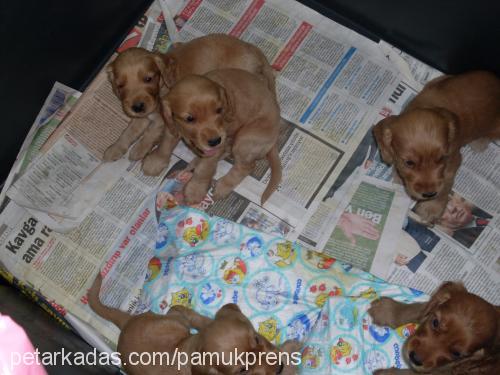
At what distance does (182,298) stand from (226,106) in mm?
991

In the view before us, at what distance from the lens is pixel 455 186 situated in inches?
113

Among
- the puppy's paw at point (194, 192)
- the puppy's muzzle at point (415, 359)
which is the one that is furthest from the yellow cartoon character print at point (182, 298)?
the puppy's muzzle at point (415, 359)

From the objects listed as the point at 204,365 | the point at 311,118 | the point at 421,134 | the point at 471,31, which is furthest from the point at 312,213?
the point at 471,31

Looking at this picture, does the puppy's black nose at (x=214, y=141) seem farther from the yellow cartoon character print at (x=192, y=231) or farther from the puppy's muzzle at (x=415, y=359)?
the puppy's muzzle at (x=415, y=359)

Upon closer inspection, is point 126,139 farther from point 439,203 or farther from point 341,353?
point 439,203

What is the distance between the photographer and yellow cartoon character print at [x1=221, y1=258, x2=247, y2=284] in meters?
2.64

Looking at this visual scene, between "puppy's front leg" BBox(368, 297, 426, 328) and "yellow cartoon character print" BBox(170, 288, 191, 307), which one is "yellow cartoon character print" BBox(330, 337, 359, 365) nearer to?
"puppy's front leg" BBox(368, 297, 426, 328)

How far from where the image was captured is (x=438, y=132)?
2283 millimetres

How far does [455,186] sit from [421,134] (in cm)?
A: 72

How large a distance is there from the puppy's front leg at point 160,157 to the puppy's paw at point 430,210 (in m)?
1.36

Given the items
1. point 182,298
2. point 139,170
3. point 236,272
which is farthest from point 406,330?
point 139,170

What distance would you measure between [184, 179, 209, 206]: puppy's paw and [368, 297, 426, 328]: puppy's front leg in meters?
1.06

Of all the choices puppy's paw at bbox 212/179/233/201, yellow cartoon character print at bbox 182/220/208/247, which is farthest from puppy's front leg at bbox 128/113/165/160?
yellow cartoon character print at bbox 182/220/208/247

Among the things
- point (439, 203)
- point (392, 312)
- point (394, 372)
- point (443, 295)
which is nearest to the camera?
point (443, 295)
